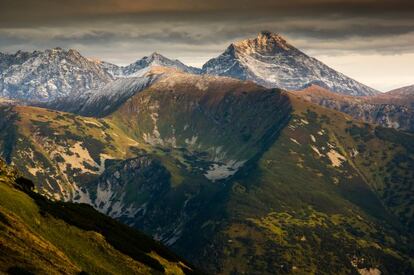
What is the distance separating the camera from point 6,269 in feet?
436

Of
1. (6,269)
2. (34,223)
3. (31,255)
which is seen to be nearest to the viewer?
(6,269)

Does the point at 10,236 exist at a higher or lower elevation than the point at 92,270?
higher

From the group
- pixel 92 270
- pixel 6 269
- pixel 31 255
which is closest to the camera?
pixel 6 269

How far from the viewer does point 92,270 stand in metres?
179

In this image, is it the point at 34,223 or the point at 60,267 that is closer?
the point at 60,267

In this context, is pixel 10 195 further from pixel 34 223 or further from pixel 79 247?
pixel 79 247

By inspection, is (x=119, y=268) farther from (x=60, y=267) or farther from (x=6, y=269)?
(x=6, y=269)

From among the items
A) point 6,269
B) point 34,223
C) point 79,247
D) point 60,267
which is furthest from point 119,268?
point 6,269

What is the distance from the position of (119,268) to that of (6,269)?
66.9 m

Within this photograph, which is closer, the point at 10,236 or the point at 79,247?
the point at 10,236

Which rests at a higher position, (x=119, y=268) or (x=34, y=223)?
(x=34, y=223)

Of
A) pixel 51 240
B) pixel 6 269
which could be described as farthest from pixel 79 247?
pixel 6 269

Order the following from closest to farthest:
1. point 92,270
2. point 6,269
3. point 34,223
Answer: point 6,269
point 92,270
point 34,223

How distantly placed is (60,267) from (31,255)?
7.52 metres
